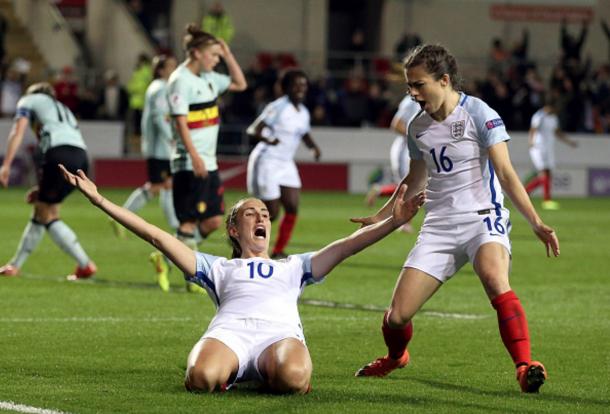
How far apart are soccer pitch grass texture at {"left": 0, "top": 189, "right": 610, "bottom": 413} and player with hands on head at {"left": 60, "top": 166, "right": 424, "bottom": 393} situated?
0.47 ft

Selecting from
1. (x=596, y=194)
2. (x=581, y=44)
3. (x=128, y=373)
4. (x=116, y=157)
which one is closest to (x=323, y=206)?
(x=116, y=157)

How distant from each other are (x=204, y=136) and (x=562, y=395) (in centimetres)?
621

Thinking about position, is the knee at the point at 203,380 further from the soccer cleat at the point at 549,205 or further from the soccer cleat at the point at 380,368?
the soccer cleat at the point at 549,205

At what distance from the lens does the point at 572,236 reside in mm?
21500

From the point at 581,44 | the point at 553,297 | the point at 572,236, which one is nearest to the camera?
the point at 553,297

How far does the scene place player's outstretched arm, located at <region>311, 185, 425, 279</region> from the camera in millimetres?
7539

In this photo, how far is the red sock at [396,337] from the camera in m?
8.75

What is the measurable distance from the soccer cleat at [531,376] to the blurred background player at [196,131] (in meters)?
5.67

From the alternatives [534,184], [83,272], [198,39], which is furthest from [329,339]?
[534,184]

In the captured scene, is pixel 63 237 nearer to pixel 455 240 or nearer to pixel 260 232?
pixel 260 232

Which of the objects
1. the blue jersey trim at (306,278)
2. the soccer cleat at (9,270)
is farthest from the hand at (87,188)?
the soccer cleat at (9,270)

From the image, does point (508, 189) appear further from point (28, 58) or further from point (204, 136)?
point (28, 58)

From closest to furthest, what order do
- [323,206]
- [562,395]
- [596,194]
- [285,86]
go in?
[562,395] < [285,86] < [323,206] < [596,194]

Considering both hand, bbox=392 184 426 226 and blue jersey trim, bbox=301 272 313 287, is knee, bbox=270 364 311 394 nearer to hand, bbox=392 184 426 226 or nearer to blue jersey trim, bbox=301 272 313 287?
blue jersey trim, bbox=301 272 313 287
